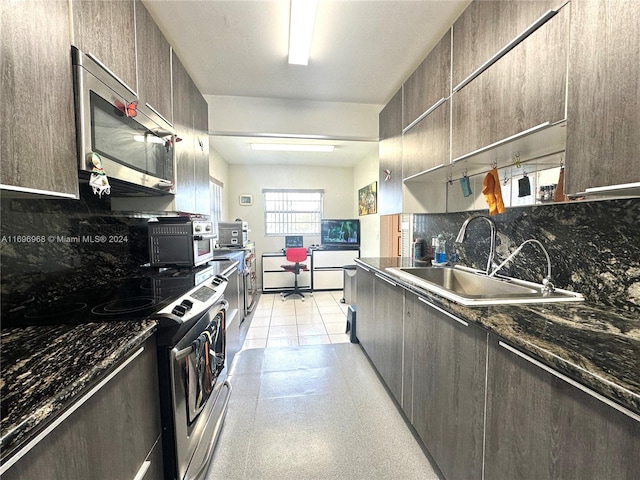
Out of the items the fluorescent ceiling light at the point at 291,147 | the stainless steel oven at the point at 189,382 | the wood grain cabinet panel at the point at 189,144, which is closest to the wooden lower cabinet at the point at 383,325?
the stainless steel oven at the point at 189,382

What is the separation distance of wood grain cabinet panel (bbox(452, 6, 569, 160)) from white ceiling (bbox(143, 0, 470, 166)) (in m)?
0.70

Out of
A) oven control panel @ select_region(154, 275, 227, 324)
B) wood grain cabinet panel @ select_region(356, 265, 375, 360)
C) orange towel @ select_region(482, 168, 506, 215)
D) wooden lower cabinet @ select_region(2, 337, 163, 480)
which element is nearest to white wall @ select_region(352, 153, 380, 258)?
wood grain cabinet panel @ select_region(356, 265, 375, 360)

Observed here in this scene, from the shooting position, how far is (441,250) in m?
2.33

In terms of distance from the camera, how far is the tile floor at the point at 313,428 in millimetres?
1354

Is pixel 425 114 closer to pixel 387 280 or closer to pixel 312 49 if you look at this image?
pixel 312 49

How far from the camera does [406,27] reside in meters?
1.78

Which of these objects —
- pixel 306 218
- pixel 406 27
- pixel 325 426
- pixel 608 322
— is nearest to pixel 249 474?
pixel 325 426

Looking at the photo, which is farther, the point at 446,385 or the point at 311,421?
the point at 311,421

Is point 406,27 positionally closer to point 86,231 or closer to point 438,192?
point 438,192

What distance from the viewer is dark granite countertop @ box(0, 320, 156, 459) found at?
49 centimetres

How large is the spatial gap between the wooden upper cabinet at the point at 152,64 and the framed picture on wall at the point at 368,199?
323 cm

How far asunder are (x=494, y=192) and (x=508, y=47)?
0.70 metres

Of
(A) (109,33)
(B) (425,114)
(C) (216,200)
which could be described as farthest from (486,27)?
(C) (216,200)

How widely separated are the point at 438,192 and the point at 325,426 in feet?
6.68
